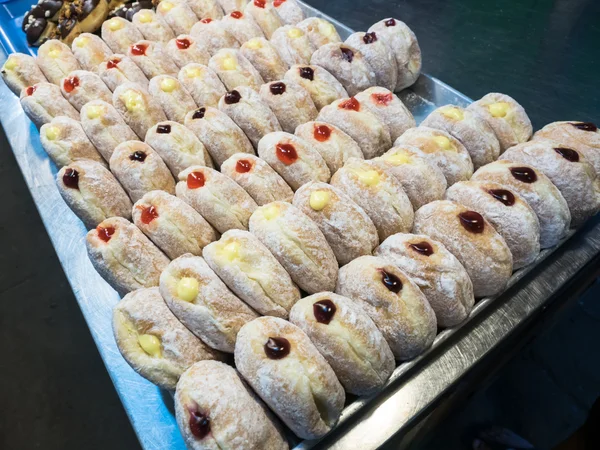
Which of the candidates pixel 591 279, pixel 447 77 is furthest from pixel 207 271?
pixel 447 77

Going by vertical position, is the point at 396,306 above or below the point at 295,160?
below

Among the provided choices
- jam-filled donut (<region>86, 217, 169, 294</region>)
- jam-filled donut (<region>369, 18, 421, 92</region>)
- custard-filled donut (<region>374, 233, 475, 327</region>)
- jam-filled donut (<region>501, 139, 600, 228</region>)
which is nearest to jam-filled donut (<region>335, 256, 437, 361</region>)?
custard-filled donut (<region>374, 233, 475, 327</region>)

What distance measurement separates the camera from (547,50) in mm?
4234

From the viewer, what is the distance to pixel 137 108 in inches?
90.0

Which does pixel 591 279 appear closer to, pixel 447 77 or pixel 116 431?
pixel 447 77

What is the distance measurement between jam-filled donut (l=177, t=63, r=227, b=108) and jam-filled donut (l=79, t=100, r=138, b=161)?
16.5 inches

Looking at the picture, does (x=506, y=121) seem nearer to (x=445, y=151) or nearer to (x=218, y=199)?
(x=445, y=151)

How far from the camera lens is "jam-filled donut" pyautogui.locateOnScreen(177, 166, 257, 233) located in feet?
6.08

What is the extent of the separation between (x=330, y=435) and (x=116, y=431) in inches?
72.7

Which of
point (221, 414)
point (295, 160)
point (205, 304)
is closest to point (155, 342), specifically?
point (205, 304)

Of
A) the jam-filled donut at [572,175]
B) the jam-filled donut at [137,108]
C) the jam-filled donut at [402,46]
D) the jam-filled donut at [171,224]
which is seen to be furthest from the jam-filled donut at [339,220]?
the jam-filled donut at [402,46]

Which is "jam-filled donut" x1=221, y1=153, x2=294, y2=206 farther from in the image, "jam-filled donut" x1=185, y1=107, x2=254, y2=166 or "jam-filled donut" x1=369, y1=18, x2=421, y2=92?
"jam-filled donut" x1=369, y1=18, x2=421, y2=92

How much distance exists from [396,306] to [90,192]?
4.57 ft

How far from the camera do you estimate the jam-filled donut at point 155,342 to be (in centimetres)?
153
